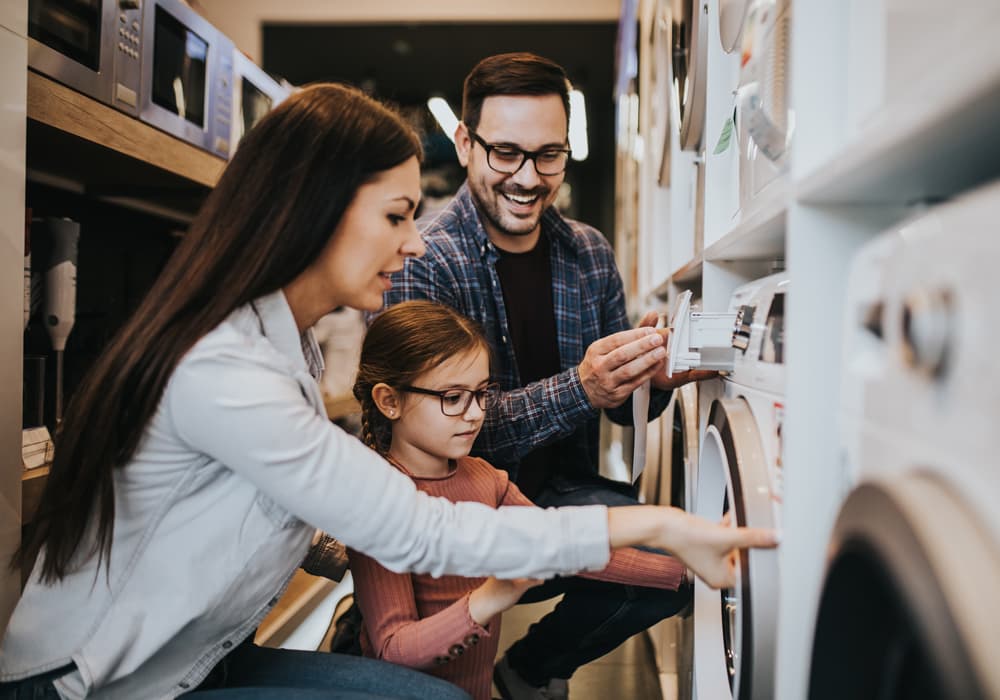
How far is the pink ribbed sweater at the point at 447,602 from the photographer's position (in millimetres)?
1066

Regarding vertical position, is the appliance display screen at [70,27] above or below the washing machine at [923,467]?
above

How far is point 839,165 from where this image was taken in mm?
583

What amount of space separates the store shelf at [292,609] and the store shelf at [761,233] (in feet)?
4.73

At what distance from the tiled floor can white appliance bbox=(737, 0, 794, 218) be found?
1355 mm

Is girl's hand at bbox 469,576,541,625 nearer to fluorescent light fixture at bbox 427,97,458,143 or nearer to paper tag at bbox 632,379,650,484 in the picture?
paper tag at bbox 632,379,650,484

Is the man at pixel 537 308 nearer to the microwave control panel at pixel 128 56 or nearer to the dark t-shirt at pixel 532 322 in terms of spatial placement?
the dark t-shirt at pixel 532 322

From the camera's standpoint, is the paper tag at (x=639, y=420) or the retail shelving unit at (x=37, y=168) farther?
the paper tag at (x=639, y=420)

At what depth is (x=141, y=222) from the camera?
2.63 meters

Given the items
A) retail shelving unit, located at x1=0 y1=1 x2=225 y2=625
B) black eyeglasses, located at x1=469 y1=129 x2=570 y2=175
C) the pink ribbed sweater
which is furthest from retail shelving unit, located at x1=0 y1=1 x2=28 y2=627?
black eyeglasses, located at x1=469 y1=129 x2=570 y2=175

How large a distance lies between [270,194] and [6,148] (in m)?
0.57

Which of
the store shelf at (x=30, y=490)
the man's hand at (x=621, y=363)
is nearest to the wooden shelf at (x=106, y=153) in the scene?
the store shelf at (x=30, y=490)

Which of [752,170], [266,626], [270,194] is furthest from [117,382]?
[266,626]

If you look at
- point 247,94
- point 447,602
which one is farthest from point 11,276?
point 247,94

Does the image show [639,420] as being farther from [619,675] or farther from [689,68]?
[619,675]
